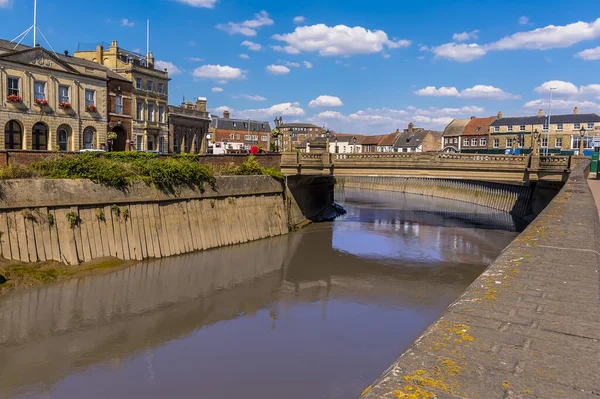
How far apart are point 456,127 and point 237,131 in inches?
1856

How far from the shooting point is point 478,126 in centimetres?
9594

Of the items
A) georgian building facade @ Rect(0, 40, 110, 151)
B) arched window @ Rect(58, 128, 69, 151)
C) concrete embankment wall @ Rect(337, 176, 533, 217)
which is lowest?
concrete embankment wall @ Rect(337, 176, 533, 217)

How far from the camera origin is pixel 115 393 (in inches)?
499

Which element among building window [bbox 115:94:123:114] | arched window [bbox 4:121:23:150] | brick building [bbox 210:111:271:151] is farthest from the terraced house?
arched window [bbox 4:121:23:150]

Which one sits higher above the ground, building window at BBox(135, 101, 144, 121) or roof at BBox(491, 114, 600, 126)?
roof at BBox(491, 114, 600, 126)

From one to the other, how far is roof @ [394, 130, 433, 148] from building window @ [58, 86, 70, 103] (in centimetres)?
7982

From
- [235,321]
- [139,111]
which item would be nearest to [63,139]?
[139,111]

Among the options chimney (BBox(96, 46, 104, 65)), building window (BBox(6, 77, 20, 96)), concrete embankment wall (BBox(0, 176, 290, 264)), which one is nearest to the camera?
concrete embankment wall (BBox(0, 176, 290, 264))

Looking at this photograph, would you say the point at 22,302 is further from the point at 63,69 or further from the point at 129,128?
the point at 129,128

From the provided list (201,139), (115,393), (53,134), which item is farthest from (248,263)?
(201,139)

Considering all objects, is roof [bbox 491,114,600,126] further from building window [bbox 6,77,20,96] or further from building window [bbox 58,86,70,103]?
building window [bbox 6,77,20,96]

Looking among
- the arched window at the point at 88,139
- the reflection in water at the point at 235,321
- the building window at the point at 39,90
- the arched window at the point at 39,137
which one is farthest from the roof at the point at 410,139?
the building window at the point at 39,90

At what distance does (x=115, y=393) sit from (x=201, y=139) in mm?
56152

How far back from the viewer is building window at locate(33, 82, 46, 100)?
38.6m
